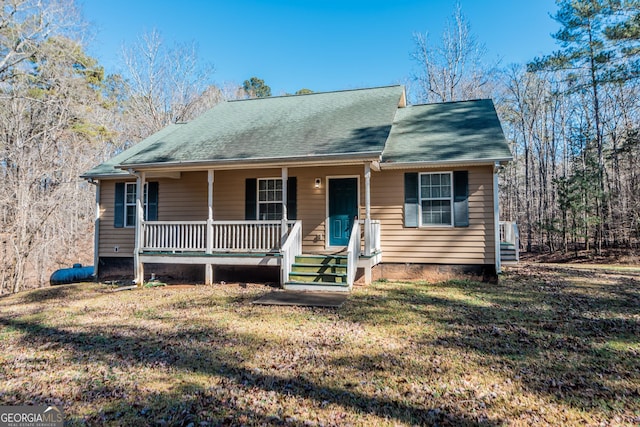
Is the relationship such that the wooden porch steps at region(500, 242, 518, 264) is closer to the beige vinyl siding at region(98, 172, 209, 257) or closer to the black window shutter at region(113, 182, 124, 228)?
the beige vinyl siding at region(98, 172, 209, 257)

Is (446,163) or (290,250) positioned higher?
(446,163)

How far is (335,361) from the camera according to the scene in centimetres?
425

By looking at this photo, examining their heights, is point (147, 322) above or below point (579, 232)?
below

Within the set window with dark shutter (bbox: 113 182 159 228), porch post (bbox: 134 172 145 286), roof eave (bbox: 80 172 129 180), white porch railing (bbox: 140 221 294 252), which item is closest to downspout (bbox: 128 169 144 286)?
porch post (bbox: 134 172 145 286)

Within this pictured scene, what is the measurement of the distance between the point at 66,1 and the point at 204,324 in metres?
12.1

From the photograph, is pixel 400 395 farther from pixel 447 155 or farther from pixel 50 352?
pixel 447 155

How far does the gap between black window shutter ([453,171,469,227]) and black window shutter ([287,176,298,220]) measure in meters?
4.28

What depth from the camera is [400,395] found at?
135 inches

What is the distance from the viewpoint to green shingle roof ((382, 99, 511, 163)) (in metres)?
8.52

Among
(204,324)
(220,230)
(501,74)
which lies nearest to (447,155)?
(220,230)

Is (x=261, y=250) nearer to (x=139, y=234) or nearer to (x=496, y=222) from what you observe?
(x=139, y=234)

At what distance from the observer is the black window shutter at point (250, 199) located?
10.2 metres

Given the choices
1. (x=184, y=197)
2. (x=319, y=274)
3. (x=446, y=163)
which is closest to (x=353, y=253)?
(x=319, y=274)

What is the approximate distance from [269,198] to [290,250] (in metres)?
2.40
